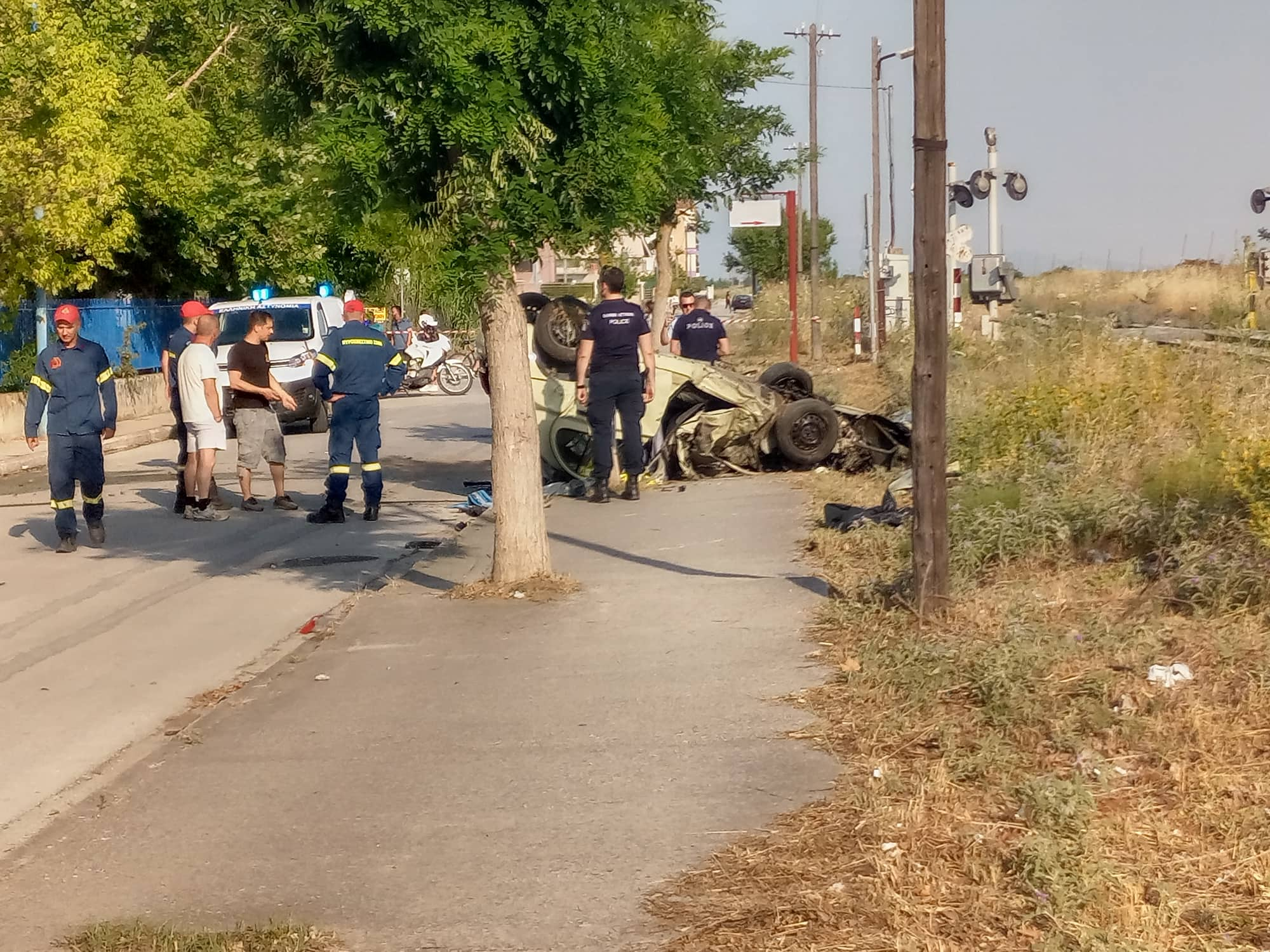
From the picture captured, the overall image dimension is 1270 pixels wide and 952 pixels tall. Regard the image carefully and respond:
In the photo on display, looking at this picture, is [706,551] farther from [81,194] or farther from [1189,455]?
[81,194]

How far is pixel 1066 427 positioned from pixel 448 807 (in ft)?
22.7

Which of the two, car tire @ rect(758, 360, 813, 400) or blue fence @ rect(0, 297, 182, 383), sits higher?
blue fence @ rect(0, 297, 182, 383)

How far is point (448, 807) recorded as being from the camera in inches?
219

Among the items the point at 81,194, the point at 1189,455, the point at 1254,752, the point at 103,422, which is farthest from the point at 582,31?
the point at 81,194

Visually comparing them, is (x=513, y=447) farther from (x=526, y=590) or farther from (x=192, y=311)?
(x=192, y=311)

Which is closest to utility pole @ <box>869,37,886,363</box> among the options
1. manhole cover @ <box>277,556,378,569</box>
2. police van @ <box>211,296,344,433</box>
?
police van @ <box>211,296,344,433</box>

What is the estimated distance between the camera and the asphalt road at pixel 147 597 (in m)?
7.10

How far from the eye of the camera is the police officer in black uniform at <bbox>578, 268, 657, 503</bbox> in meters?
12.7

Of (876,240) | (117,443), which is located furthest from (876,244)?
(117,443)

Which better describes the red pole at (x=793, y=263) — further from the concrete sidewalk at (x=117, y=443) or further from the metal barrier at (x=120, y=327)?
the metal barrier at (x=120, y=327)

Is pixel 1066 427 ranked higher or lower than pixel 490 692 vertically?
higher

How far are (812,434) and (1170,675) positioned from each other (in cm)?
818

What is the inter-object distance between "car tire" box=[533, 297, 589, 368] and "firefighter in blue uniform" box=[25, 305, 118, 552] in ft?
13.5

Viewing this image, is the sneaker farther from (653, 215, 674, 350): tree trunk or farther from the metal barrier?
the metal barrier
